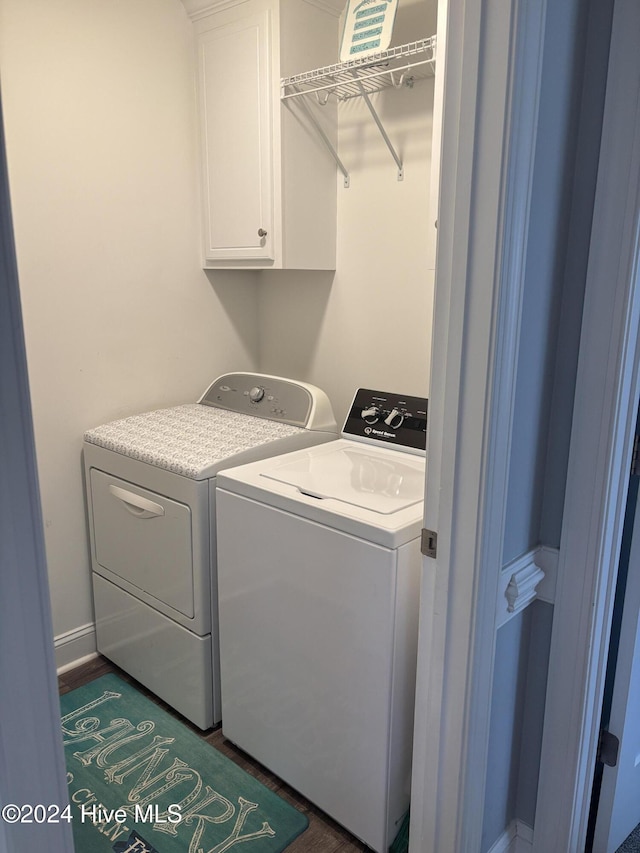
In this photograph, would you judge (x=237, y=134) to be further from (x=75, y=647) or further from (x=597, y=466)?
(x=75, y=647)

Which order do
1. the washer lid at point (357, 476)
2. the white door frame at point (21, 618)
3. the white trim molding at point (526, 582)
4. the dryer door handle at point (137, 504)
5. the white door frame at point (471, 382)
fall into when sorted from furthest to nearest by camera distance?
the dryer door handle at point (137, 504) → the washer lid at point (357, 476) → the white trim molding at point (526, 582) → the white door frame at point (471, 382) → the white door frame at point (21, 618)

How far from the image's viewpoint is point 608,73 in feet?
3.81

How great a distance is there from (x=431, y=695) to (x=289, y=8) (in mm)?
2114

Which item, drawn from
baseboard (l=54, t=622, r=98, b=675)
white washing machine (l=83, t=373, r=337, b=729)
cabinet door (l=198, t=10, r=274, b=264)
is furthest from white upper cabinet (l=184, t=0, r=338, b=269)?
baseboard (l=54, t=622, r=98, b=675)

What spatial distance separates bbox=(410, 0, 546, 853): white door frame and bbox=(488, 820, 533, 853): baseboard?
0.21 metres

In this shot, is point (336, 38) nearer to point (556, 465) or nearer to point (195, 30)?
point (195, 30)

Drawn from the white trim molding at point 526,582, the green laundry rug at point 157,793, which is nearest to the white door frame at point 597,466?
the white trim molding at point 526,582

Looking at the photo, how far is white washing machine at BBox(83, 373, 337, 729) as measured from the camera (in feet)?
6.40

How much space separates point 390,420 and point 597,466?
90cm

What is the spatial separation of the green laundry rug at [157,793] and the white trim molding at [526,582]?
93cm

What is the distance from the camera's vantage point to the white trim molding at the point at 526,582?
128cm

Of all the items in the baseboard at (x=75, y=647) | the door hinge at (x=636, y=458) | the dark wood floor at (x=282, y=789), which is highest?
the door hinge at (x=636, y=458)

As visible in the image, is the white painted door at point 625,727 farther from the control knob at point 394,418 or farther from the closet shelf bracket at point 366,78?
the closet shelf bracket at point 366,78

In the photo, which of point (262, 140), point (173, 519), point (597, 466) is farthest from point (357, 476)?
point (262, 140)
